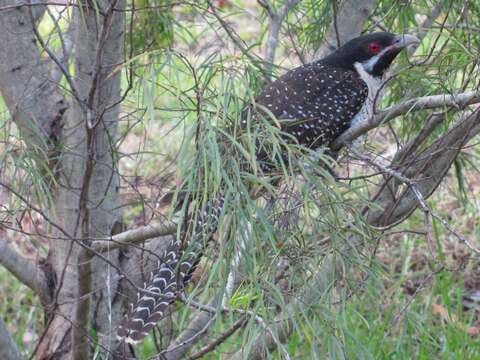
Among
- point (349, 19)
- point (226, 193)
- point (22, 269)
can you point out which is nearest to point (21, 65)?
point (22, 269)

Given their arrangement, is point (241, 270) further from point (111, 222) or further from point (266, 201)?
point (111, 222)

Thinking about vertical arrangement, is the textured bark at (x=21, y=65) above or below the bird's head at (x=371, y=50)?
above

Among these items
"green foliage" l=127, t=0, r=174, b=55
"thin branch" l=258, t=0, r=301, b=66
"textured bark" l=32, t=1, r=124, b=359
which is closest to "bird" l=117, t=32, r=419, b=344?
"thin branch" l=258, t=0, r=301, b=66

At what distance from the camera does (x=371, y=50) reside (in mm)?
3875

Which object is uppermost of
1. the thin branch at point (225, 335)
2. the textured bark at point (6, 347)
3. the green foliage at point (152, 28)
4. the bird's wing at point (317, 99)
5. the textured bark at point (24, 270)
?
the green foliage at point (152, 28)

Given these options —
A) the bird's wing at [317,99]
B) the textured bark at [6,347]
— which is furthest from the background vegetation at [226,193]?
the bird's wing at [317,99]

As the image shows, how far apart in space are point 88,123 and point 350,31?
1793mm

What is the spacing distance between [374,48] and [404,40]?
0.19 m

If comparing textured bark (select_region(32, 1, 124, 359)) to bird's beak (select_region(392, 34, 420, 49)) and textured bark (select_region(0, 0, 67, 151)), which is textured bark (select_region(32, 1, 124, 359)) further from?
bird's beak (select_region(392, 34, 420, 49))

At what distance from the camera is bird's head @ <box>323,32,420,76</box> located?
3.77 meters

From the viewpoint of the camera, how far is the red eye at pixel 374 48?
3.85m

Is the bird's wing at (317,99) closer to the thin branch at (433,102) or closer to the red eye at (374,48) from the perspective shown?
the red eye at (374,48)

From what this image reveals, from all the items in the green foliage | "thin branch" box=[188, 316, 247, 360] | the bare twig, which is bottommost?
"thin branch" box=[188, 316, 247, 360]

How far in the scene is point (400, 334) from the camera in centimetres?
392
